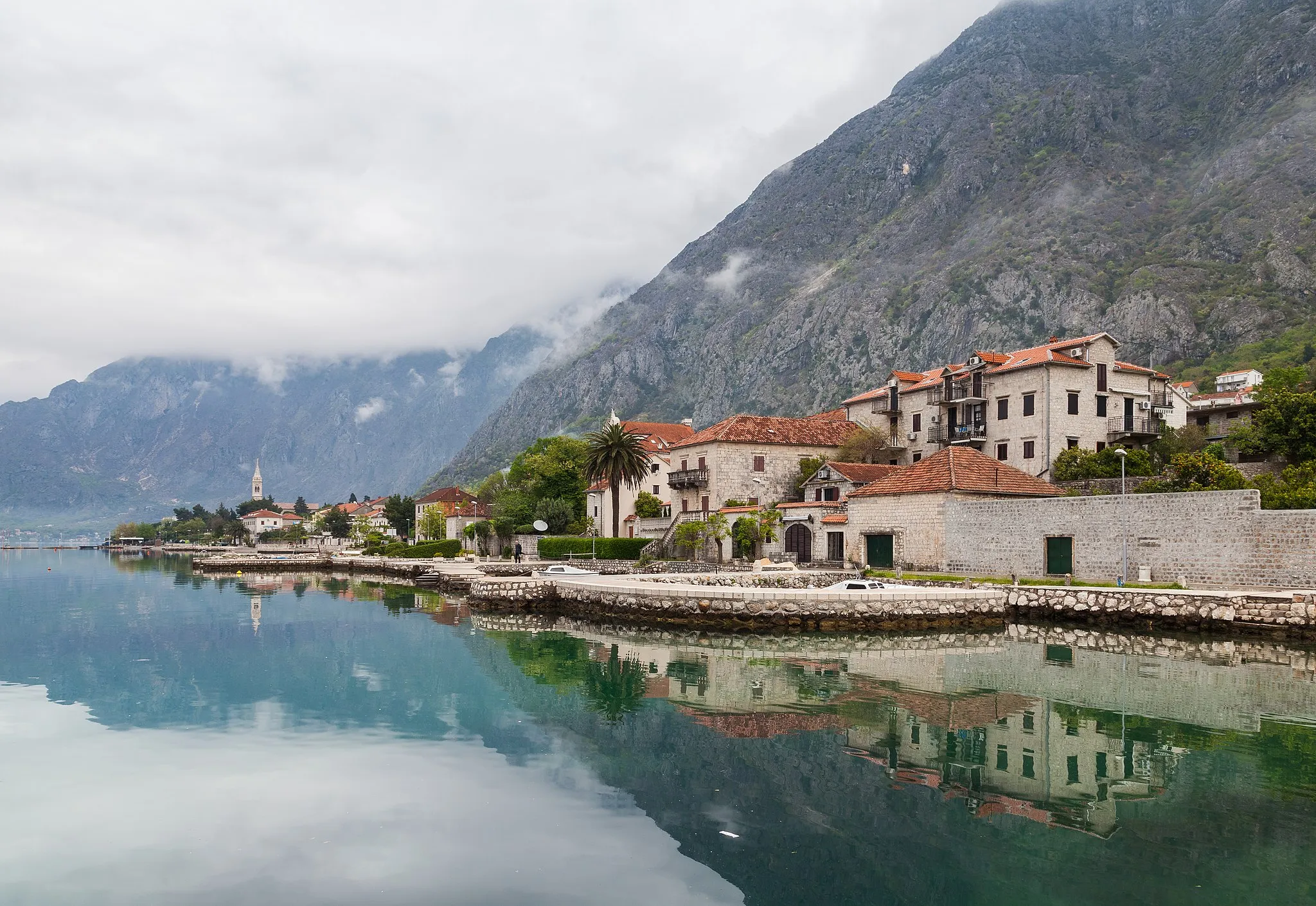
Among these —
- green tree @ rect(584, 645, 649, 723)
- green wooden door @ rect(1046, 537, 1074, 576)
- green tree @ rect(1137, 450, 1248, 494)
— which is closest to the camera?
green tree @ rect(584, 645, 649, 723)

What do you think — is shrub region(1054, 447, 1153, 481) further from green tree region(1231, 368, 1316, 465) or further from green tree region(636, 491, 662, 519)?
green tree region(636, 491, 662, 519)

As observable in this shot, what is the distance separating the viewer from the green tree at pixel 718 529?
52.2 meters

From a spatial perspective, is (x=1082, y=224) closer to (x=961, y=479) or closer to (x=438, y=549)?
(x=438, y=549)

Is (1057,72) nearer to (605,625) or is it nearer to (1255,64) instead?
(1255,64)

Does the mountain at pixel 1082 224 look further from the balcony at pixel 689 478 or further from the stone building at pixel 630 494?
the balcony at pixel 689 478

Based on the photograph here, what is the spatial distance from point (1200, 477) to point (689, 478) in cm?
3070

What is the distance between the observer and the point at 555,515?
247ft

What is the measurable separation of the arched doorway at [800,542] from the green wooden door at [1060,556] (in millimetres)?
13185

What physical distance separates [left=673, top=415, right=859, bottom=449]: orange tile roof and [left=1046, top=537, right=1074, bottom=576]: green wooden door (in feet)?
75.4

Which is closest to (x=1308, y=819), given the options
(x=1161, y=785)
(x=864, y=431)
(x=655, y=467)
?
(x=1161, y=785)

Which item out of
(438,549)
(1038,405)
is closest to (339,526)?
(438,549)

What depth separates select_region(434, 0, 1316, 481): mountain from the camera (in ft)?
381

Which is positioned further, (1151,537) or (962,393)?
(962,393)

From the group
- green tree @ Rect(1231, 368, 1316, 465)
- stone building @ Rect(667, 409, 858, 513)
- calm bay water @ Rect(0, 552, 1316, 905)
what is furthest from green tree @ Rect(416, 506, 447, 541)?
green tree @ Rect(1231, 368, 1316, 465)
